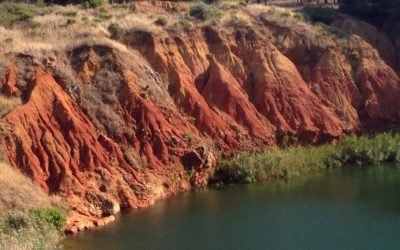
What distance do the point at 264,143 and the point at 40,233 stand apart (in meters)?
23.2

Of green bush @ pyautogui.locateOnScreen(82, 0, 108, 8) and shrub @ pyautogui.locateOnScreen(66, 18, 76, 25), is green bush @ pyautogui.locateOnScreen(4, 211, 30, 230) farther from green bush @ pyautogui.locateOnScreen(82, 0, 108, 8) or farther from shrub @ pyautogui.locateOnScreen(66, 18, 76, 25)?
green bush @ pyautogui.locateOnScreen(82, 0, 108, 8)

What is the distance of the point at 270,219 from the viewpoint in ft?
111

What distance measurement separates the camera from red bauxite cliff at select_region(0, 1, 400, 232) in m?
38.2

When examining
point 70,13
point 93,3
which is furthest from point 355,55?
point 70,13

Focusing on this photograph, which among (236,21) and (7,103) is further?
(236,21)

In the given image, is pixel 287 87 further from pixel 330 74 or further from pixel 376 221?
pixel 376 221

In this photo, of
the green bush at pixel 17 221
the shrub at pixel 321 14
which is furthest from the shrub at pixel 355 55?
the green bush at pixel 17 221

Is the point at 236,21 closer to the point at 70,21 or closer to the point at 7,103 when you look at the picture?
the point at 70,21

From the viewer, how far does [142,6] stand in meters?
57.7

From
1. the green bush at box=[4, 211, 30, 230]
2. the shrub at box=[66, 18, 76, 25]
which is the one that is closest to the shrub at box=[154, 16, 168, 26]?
the shrub at box=[66, 18, 76, 25]

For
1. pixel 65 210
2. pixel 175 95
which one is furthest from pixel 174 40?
pixel 65 210

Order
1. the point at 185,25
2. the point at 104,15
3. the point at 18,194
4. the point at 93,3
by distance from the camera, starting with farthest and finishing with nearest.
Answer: the point at 93,3
the point at 185,25
the point at 104,15
the point at 18,194

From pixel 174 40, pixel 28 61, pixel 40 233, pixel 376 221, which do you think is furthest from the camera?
pixel 174 40

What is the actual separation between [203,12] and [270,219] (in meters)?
26.7
